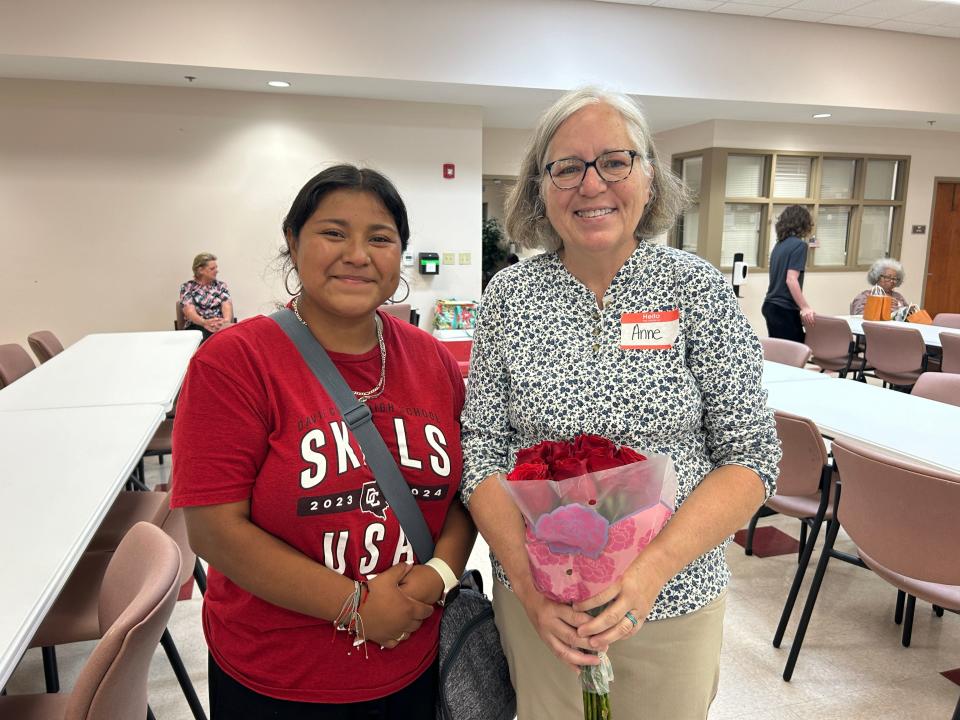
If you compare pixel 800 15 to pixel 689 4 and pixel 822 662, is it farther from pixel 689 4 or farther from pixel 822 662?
pixel 822 662

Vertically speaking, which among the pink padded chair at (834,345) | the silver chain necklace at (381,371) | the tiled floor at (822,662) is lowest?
the tiled floor at (822,662)

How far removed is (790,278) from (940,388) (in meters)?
2.52

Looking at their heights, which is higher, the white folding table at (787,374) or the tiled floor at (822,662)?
the white folding table at (787,374)

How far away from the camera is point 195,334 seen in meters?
4.34

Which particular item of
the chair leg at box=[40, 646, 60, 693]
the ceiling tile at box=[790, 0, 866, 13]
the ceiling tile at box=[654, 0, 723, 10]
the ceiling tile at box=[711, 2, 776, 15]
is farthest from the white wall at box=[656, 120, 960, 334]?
the chair leg at box=[40, 646, 60, 693]

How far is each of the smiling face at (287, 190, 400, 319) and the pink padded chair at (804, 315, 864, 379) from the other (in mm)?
5176

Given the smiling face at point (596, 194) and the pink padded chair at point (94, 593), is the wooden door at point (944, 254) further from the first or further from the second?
the pink padded chair at point (94, 593)

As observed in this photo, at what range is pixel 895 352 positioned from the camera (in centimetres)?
491

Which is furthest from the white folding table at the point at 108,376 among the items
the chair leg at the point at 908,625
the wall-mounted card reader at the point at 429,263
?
the chair leg at the point at 908,625

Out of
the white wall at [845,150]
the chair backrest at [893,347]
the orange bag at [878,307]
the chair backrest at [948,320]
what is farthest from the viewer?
the white wall at [845,150]

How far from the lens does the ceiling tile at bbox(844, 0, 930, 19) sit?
5.96 meters

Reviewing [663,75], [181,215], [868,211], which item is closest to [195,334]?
[181,215]

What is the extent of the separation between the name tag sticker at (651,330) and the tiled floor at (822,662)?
161cm

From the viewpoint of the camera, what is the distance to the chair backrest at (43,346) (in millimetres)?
3932
